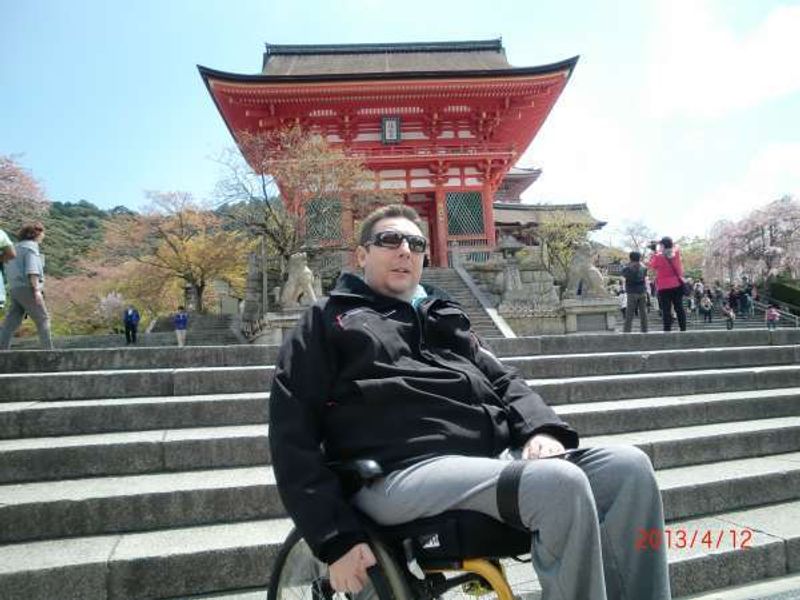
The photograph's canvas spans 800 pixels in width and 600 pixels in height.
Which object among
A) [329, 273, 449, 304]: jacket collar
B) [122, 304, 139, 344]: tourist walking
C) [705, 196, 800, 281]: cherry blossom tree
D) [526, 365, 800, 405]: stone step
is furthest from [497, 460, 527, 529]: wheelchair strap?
[705, 196, 800, 281]: cherry blossom tree

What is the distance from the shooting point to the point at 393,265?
1.95m

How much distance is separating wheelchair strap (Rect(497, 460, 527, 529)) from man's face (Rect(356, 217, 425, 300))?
845mm

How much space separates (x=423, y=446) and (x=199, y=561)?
142 centimetres

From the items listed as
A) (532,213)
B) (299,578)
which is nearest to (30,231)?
(299,578)

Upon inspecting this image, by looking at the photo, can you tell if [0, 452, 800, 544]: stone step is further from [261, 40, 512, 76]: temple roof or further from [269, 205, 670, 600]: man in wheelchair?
[261, 40, 512, 76]: temple roof

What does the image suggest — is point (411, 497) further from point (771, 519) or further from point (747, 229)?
point (747, 229)

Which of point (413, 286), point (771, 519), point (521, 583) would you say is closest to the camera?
point (413, 286)

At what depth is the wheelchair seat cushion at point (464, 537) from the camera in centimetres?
141

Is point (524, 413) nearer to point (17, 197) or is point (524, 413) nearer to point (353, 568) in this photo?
point (353, 568)

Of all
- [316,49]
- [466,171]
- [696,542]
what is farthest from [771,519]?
[316,49]

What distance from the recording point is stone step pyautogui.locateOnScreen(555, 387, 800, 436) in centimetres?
367

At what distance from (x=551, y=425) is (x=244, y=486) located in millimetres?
1750

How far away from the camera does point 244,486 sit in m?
2.63
